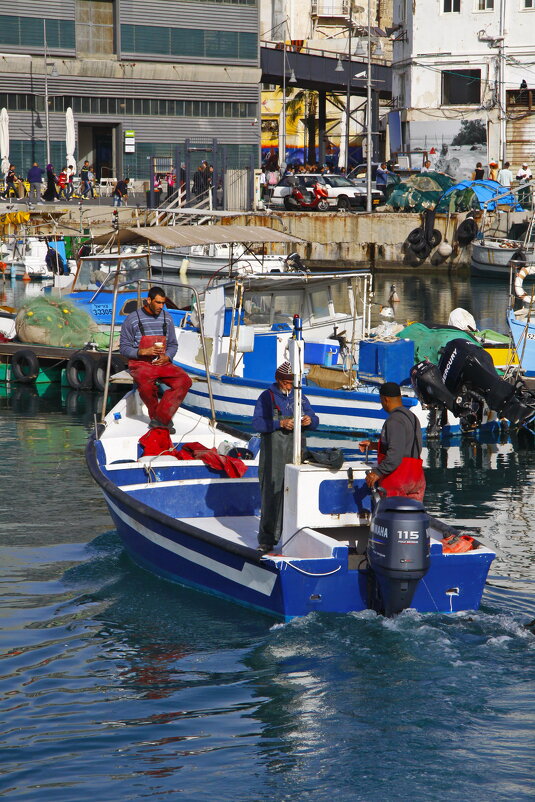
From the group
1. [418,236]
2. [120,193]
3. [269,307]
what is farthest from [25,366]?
[120,193]

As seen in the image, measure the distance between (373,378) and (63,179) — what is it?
33.5m

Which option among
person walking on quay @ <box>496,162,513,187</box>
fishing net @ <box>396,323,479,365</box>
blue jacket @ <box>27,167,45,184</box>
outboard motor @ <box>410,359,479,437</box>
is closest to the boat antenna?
outboard motor @ <box>410,359,479,437</box>

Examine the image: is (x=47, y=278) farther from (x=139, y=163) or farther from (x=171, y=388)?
A: (x=171, y=388)

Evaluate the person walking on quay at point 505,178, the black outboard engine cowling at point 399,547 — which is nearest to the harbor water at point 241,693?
the black outboard engine cowling at point 399,547

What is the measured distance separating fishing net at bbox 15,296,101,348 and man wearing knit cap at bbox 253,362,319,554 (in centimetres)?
1391

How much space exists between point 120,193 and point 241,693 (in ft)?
133

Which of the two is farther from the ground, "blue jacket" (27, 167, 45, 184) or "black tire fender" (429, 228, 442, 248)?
"blue jacket" (27, 167, 45, 184)

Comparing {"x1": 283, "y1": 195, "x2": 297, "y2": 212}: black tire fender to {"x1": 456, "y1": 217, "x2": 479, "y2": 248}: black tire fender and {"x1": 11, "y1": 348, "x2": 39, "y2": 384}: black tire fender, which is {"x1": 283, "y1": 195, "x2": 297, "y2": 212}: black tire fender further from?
{"x1": 11, "y1": 348, "x2": 39, "y2": 384}: black tire fender

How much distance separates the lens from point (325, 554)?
9.50m

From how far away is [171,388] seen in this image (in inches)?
574

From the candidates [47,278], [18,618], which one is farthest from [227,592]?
→ [47,278]

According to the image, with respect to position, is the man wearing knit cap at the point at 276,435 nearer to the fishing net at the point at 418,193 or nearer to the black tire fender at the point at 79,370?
the black tire fender at the point at 79,370

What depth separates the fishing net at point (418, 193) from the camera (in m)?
44.8

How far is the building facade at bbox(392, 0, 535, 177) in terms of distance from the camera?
52.6 m
